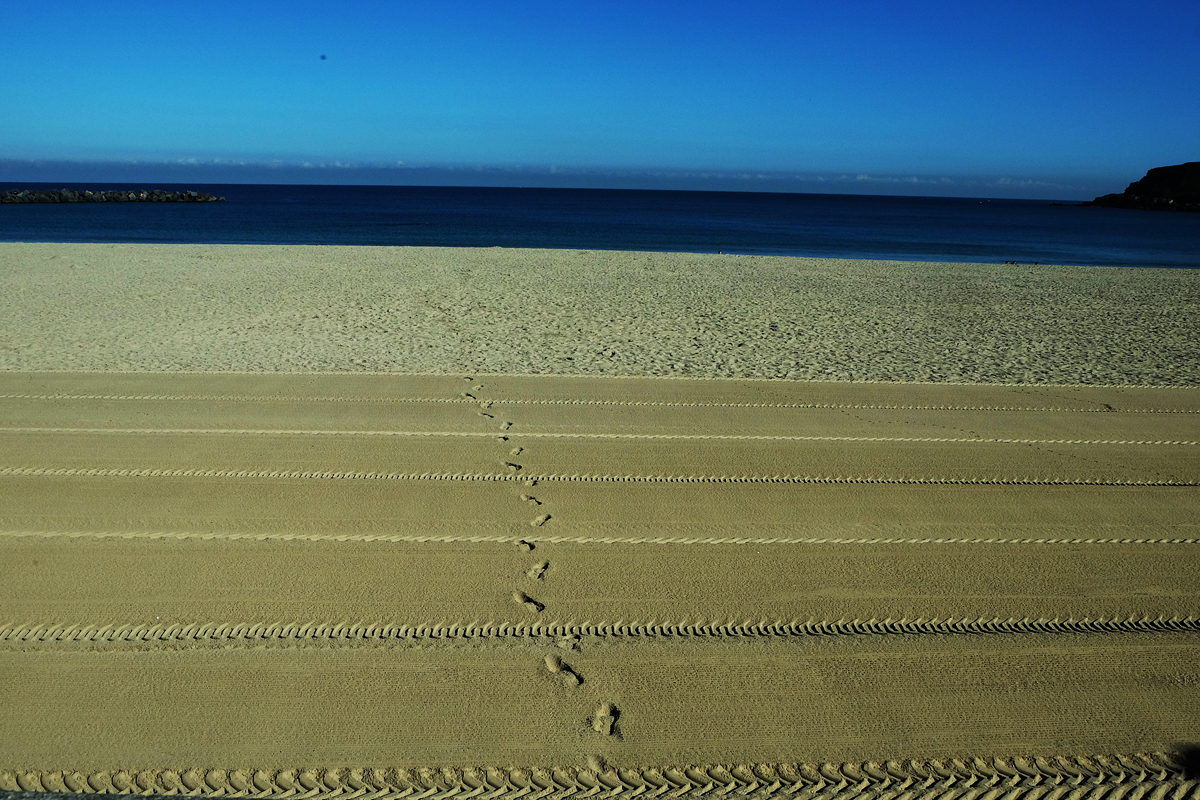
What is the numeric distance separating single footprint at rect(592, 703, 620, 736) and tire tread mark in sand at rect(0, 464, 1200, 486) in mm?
2286

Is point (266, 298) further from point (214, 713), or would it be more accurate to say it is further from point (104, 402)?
point (214, 713)

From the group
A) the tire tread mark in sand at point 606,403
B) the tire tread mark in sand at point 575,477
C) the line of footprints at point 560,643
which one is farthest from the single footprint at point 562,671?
the tire tread mark in sand at point 606,403

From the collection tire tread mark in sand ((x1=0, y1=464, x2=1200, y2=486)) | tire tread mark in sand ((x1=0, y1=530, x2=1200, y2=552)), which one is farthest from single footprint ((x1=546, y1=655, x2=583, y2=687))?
tire tread mark in sand ((x1=0, y1=464, x2=1200, y2=486))

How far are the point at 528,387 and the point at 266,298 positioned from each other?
24.3ft

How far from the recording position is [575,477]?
552cm

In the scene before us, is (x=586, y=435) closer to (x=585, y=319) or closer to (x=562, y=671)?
(x=562, y=671)

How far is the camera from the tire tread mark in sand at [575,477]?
540 cm

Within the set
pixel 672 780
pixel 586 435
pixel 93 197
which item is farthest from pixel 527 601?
pixel 93 197

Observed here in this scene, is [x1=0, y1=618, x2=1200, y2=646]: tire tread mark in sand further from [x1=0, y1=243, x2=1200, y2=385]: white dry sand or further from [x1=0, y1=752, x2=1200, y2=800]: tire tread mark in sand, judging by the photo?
[x1=0, y1=243, x2=1200, y2=385]: white dry sand

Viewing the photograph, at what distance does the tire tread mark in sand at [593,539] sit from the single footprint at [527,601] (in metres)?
0.51

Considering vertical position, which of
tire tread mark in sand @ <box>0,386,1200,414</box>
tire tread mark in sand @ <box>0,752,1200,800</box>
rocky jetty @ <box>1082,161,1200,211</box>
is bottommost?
tire tread mark in sand @ <box>0,752,1200,800</box>

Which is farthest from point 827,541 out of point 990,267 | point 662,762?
point 990,267

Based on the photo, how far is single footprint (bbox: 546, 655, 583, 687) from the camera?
132 inches

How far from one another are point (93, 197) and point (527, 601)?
79155mm
